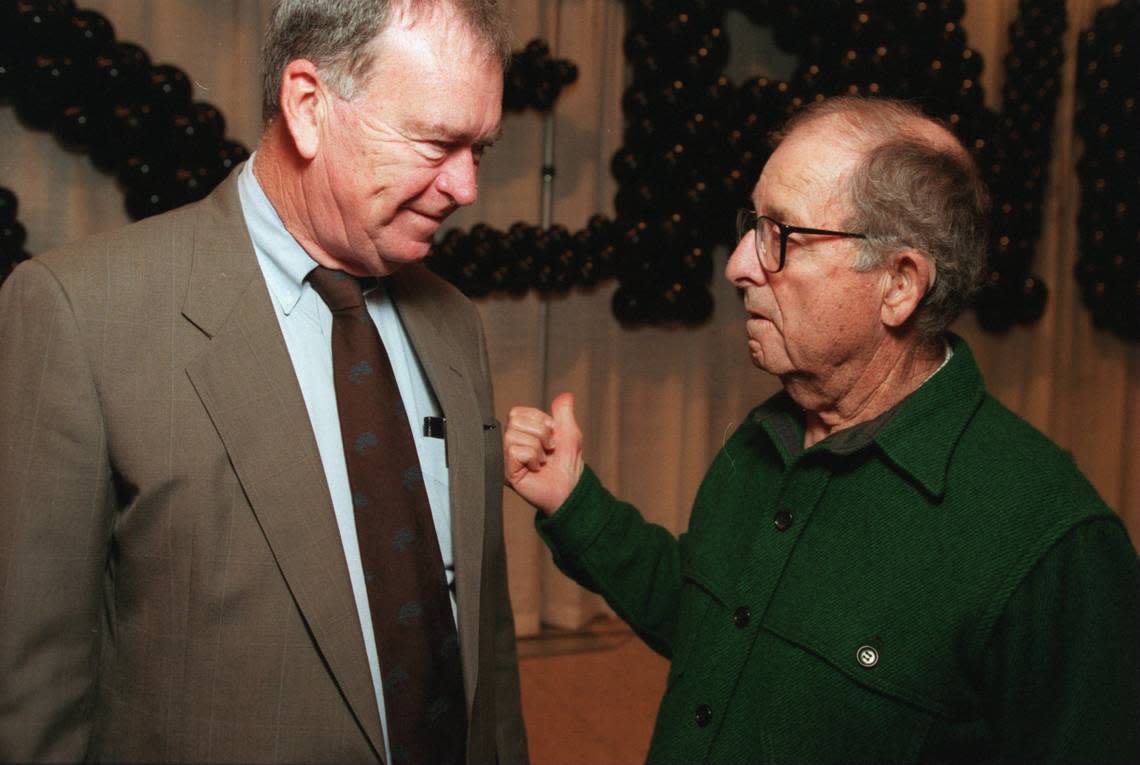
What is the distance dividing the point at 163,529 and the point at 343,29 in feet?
2.29

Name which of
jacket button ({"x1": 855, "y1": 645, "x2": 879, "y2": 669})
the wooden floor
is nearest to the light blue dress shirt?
jacket button ({"x1": 855, "y1": 645, "x2": 879, "y2": 669})

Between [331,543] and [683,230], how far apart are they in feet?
9.59

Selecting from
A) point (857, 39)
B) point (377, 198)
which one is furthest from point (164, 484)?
point (857, 39)

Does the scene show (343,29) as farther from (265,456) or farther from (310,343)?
(265,456)

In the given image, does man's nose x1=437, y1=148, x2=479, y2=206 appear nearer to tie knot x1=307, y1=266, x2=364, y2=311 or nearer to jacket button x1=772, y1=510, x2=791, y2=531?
tie knot x1=307, y1=266, x2=364, y2=311

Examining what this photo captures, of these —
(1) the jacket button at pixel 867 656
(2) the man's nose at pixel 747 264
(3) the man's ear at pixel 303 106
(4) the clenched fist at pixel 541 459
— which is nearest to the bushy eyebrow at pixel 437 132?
(3) the man's ear at pixel 303 106

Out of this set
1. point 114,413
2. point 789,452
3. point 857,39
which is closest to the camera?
point 114,413

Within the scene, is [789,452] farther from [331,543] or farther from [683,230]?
[683,230]

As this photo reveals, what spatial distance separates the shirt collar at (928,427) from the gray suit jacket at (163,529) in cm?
78

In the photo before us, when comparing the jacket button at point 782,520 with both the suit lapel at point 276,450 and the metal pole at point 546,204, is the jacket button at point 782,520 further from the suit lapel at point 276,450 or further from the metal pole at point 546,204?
the metal pole at point 546,204

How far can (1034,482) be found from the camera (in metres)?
1.39

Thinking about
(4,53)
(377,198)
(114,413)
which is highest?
(4,53)

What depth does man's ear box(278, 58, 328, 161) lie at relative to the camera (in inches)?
55.1

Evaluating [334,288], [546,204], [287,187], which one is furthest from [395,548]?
[546,204]
